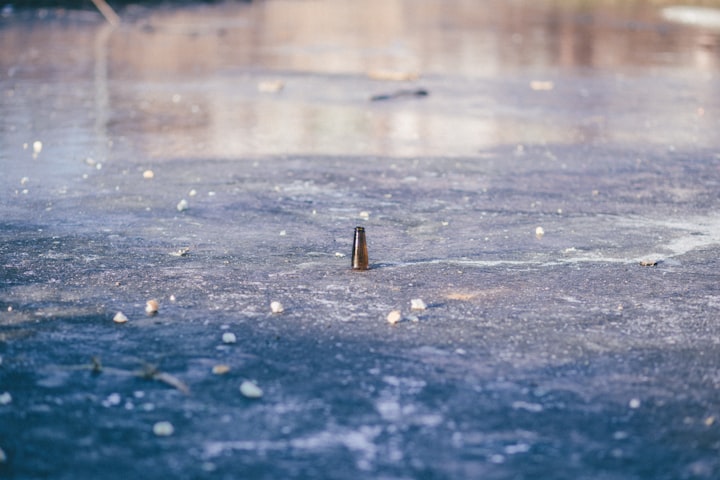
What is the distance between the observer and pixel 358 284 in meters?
7.06

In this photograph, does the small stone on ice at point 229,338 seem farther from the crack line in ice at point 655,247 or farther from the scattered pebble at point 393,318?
the crack line in ice at point 655,247

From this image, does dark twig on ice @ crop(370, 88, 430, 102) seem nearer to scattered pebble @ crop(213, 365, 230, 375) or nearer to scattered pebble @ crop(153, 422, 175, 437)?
scattered pebble @ crop(213, 365, 230, 375)

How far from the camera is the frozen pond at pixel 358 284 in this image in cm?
469

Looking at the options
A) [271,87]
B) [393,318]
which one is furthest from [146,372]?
[271,87]

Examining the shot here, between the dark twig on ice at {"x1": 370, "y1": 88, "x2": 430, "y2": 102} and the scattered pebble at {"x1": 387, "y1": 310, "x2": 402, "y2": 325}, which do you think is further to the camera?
the dark twig on ice at {"x1": 370, "y1": 88, "x2": 430, "y2": 102}

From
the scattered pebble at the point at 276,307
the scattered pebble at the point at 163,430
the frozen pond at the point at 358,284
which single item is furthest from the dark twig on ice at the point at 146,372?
the scattered pebble at the point at 276,307

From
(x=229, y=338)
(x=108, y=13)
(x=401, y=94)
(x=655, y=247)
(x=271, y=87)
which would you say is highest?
(x=108, y=13)

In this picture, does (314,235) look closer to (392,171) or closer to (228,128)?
(392,171)

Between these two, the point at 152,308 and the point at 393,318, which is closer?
the point at 393,318

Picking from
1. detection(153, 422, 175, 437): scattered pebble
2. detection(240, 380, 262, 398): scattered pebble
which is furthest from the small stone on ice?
detection(153, 422, 175, 437): scattered pebble

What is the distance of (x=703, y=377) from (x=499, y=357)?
3.49 ft

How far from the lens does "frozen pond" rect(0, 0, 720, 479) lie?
15.4ft

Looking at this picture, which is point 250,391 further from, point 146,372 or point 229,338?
point 229,338

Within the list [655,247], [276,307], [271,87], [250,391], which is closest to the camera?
[250,391]
